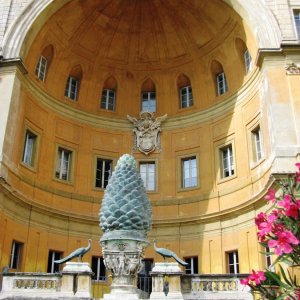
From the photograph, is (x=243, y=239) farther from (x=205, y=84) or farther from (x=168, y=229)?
(x=205, y=84)

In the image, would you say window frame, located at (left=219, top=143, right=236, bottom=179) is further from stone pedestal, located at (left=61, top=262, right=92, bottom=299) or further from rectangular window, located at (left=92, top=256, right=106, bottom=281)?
stone pedestal, located at (left=61, top=262, right=92, bottom=299)

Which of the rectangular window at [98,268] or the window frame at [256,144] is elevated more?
the window frame at [256,144]

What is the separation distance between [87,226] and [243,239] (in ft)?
23.4

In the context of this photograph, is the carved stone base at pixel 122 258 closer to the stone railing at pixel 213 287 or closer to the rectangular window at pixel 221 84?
the stone railing at pixel 213 287

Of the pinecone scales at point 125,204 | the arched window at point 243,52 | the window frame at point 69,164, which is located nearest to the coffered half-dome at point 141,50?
the arched window at point 243,52

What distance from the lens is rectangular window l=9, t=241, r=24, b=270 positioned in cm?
1708

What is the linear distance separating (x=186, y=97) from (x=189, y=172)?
13.2 ft

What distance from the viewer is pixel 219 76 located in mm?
21391

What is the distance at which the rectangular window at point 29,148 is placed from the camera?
1886 centimetres

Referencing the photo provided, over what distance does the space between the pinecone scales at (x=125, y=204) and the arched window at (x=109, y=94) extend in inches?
491

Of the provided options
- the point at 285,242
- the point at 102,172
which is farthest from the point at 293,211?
the point at 102,172

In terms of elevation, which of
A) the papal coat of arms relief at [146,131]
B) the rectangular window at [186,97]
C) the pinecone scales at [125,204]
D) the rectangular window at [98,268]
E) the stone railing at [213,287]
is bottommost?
the stone railing at [213,287]

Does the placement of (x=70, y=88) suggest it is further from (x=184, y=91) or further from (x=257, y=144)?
(x=257, y=144)

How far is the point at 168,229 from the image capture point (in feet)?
66.4
